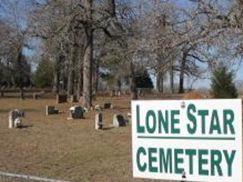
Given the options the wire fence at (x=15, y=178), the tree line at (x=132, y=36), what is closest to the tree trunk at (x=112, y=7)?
the tree line at (x=132, y=36)

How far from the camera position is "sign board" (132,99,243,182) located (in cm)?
566

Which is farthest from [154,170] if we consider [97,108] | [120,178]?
[97,108]

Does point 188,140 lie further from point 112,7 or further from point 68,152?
point 112,7

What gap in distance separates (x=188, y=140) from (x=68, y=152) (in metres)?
10.6

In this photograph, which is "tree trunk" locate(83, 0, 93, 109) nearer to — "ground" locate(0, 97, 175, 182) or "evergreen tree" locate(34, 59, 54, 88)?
"ground" locate(0, 97, 175, 182)

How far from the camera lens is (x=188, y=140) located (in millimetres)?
5898

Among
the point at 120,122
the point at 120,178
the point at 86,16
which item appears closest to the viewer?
the point at 120,178

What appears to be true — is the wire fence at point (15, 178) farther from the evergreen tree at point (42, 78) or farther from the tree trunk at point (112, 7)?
the evergreen tree at point (42, 78)

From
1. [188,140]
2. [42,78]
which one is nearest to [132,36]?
[188,140]

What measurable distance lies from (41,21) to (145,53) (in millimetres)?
18821

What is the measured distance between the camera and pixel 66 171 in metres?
13.1

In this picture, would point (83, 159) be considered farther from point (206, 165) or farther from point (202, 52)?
point (206, 165)

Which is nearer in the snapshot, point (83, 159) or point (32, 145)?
point (83, 159)

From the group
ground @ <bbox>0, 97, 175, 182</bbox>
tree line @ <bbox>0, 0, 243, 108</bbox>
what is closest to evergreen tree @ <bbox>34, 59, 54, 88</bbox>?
tree line @ <bbox>0, 0, 243, 108</bbox>
